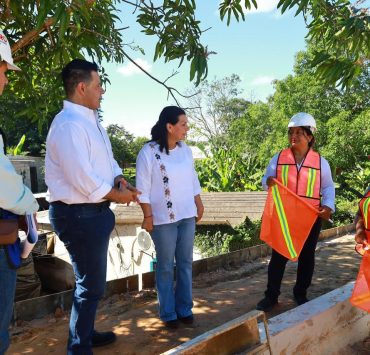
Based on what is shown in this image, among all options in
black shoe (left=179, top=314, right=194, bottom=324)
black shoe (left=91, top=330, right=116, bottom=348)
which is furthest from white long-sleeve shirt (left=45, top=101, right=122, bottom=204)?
black shoe (left=179, top=314, right=194, bottom=324)

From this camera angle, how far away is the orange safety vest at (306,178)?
403cm

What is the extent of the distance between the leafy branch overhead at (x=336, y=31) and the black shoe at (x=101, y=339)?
9.08ft

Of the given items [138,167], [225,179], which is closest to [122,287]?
[138,167]

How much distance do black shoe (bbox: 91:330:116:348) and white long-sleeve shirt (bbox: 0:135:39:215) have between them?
5.17 feet

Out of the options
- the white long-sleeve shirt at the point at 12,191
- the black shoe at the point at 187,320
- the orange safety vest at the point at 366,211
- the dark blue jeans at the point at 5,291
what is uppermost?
the white long-sleeve shirt at the point at 12,191

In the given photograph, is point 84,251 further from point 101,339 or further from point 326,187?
point 326,187

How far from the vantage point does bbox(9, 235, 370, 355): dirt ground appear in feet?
11.4

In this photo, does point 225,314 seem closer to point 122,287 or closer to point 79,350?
point 122,287

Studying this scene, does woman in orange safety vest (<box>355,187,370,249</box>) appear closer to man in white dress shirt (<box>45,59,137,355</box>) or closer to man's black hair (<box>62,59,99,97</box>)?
man in white dress shirt (<box>45,59,137,355</box>)

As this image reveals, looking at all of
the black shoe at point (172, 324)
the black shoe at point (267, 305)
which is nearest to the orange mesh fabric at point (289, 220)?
the black shoe at point (267, 305)

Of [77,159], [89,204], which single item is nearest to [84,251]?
[89,204]

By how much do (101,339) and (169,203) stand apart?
3.74 ft

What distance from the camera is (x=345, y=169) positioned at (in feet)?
54.2

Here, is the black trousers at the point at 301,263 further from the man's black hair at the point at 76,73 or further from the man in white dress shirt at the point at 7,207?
the man in white dress shirt at the point at 7,207
